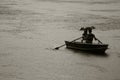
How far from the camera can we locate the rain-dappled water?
77.4 ft

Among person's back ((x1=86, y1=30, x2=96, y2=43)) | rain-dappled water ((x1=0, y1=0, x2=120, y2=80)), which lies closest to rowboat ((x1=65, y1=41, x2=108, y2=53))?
person's back ((x1=86, y1=30, x2=96, y2=43))

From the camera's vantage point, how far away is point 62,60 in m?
27.1

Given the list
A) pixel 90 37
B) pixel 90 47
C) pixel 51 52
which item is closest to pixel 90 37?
pixel 90 37

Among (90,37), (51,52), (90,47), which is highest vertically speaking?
(90,37)

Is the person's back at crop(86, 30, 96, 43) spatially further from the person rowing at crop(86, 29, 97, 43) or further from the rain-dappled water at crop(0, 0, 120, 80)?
the rain-dappled water at crop(0, 0, 120, 80)

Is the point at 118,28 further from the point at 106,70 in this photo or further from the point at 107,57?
the point at 106,70

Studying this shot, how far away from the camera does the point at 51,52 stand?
29188 mm

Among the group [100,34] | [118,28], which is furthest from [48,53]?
[118,28]

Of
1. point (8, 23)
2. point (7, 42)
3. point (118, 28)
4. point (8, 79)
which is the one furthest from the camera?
point (8, 23)

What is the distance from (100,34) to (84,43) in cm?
952

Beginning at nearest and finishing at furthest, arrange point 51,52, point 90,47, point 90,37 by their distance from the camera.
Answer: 1. point 90,37
2. point 90,47
3. point 51,52

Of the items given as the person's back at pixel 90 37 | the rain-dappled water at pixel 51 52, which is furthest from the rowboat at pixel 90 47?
the rain-dappled water at pixel 51 52

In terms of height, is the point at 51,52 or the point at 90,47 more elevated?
the point at 90,47

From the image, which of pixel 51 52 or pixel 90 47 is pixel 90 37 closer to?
pixel 90 47
